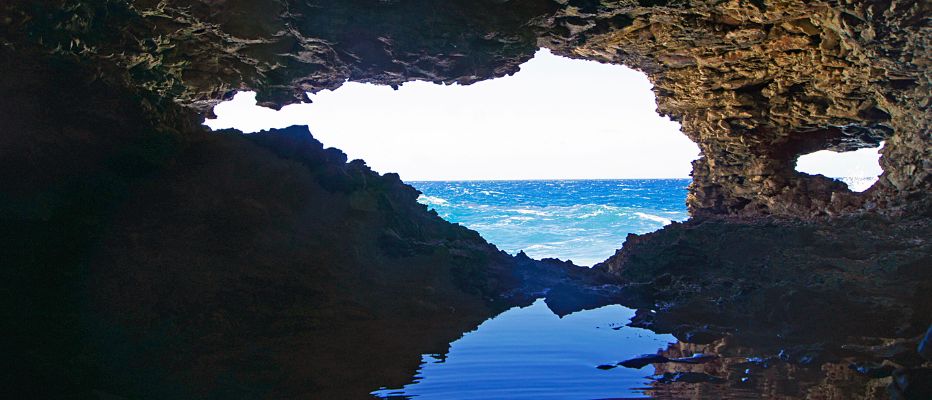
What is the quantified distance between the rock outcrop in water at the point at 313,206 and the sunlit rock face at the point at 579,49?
0.04 metres

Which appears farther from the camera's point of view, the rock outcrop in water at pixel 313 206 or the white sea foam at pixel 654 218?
the white sea foam at pixel 654 218

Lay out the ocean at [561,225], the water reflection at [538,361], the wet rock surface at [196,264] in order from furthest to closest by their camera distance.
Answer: the ocean at [561,225]
the wet rock surface at [196,264]
the water reflection at [538,361]

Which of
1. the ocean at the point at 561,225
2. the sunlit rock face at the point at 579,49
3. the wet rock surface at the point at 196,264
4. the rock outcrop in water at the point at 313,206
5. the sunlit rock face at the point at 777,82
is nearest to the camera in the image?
the wet rock surface at the point at 196,264

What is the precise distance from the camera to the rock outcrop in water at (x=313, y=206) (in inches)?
194

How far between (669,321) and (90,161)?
6581mm

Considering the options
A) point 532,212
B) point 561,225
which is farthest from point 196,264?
point 532,212

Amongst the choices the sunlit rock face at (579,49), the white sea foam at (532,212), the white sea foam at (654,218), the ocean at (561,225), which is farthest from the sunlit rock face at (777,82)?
the white sea foam at (532,212)

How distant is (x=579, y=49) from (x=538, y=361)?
6.69 meters

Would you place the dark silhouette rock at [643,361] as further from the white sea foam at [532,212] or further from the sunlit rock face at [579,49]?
the white sea foam at [532,212]

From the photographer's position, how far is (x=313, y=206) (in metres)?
7.68

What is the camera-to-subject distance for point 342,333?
526 centimetres

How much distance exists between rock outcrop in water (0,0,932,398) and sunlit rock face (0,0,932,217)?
38mm

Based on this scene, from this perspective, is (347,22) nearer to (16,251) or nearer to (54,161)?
(54,161)

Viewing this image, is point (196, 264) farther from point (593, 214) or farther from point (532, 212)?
point (532, 212)
